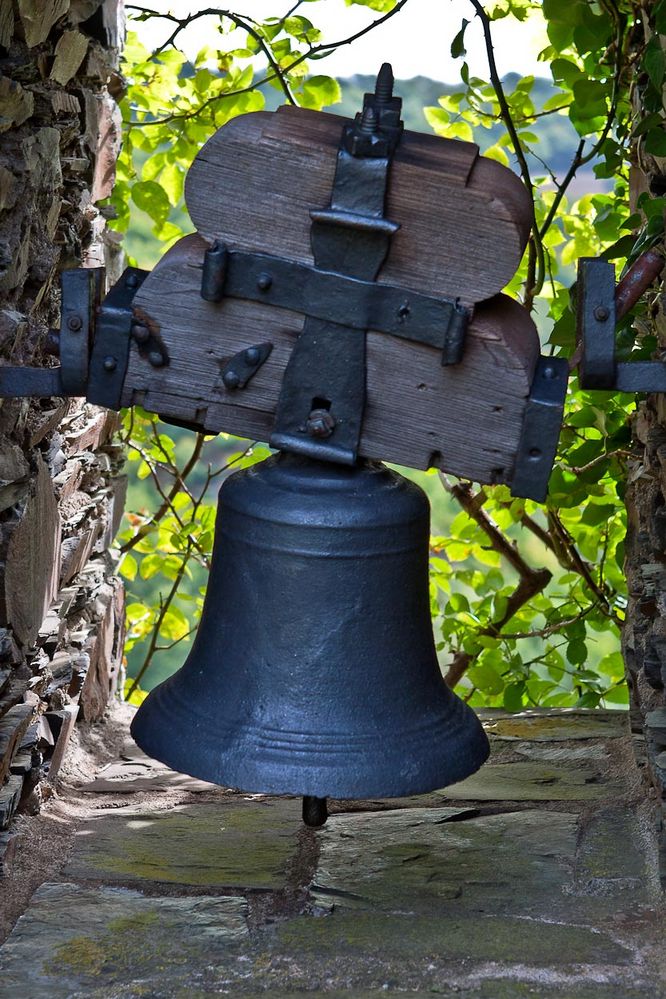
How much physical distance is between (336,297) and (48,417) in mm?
777

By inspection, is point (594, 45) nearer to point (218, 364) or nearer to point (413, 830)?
point (218, 364)

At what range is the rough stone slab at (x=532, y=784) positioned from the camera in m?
2.09

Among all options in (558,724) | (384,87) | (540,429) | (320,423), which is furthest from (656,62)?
(558,724)

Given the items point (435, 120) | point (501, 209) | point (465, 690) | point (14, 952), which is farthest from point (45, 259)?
point (465, 690)

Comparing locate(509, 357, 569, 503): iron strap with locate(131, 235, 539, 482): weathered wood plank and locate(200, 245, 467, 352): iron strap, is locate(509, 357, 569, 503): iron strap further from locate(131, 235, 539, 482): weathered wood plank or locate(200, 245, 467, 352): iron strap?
locate(200, 245, 467, 352): iron strap

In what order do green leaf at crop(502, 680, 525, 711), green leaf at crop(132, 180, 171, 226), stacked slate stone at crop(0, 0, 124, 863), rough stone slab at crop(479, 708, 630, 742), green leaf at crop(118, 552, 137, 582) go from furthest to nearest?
green leaf at crop(118, 552, 137, 582), green leaf at crop(132, 180, 171, 226), green leaf at crop(502, 680, 525, 711), rough stone slab at crop(479, 708, 630, 742), stacked slate stone at crop(0, 0, 124, 863)

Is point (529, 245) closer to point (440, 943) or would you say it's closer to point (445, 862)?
point (445, 862)

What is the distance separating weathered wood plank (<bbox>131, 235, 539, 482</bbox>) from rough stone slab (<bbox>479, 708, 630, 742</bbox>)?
1235mm

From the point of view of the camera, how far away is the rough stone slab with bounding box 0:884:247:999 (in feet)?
4.66

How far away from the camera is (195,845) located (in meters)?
1.88

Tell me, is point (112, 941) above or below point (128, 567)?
above

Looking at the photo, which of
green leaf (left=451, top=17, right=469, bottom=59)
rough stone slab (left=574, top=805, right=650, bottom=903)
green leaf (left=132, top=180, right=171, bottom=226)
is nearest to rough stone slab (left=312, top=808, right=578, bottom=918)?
rough stone slab (left=574, top=805, right=650, bottom=903)

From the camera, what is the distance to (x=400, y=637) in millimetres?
1485

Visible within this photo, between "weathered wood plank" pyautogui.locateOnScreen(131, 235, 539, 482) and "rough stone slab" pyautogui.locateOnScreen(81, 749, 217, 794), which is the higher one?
"weathered wood plank" pyautogui.locateOnScreen(131, 235, 539, 482)
